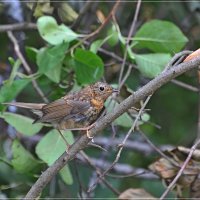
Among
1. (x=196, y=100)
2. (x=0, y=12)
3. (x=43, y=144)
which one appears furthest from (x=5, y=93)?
(x=196, y=100)

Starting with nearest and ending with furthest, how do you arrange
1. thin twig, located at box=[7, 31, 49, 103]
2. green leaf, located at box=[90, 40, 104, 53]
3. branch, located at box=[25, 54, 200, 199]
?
branch, located at box=[25, 54, 200, 199] < green leaf, located at box=[90, 40, 104, 53] < thin twig, located at box=[7, 31, 49, 103]

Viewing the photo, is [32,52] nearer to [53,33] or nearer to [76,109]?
[53,33]

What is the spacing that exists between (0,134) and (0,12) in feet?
2.77

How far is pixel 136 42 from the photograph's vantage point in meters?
3.98

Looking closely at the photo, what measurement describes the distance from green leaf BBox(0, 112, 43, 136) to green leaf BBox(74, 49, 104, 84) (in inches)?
14.9

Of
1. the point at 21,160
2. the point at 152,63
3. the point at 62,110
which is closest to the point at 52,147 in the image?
the point at 21,160

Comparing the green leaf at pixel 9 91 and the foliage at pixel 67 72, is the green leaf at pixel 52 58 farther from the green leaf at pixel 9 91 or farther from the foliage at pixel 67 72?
the green leaf at pixel 9 91

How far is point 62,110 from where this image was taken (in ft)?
11.7

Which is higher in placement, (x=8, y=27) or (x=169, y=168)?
(x=8, y=27)

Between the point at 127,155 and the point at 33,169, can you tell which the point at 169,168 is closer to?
the point at 33,169

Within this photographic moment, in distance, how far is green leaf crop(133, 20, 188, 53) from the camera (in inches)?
157

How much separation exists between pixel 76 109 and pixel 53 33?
59cm

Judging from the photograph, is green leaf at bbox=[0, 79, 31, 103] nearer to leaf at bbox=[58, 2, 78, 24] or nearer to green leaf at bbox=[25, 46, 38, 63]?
green leaf at bbox=[25, 46, 38, 63]

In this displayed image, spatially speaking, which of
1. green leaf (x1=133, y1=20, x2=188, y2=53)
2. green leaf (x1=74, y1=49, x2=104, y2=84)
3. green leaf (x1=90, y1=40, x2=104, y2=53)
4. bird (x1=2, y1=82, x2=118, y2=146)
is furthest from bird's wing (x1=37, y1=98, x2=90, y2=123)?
green leaf (x1=133, y1=20, x2=188, y2=53)
